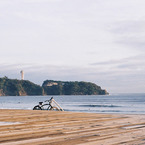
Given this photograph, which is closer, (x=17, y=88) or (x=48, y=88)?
(x=17, y=88)

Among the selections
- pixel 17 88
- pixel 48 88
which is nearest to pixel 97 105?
pixel 48 88

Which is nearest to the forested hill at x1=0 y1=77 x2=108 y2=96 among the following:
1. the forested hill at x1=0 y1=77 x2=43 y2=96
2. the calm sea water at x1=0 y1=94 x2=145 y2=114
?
the forested hill at x1=0 y1=77 x2=43 y2=96

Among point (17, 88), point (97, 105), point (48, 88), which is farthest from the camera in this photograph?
point (48, 88)

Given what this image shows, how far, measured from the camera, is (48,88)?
174 meters

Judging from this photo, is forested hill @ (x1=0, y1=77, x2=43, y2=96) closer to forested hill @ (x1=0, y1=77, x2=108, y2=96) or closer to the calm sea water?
forested hill @ (x1=0, y1=77, x2=108, y2=96)

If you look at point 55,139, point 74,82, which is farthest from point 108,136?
point 74,82

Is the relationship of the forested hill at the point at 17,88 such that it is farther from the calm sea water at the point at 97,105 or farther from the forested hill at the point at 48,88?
the calm sea water at the point at 97,105

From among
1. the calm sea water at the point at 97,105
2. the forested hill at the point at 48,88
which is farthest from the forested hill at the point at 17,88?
the calm sea water at the point at 97,105

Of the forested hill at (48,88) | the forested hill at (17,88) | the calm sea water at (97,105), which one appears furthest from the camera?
the forested hill at (48,88)

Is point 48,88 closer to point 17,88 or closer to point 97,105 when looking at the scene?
point 17,88

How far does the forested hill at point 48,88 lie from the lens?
171250 millimetres

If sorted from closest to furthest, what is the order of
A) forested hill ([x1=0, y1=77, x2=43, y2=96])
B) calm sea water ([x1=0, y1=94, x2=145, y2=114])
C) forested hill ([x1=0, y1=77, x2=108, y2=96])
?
calm sea water ([x1=0, y1=94, x2=145, y2=114]) < forested hill ([x1=0, y1=77, x2=43, y2=96]) < forested hill ([x1=0, y1=77, x2=108, y2=96])

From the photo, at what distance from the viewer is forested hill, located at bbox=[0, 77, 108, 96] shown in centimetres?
17125

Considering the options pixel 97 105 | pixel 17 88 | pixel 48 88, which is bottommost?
pixel 97 105
